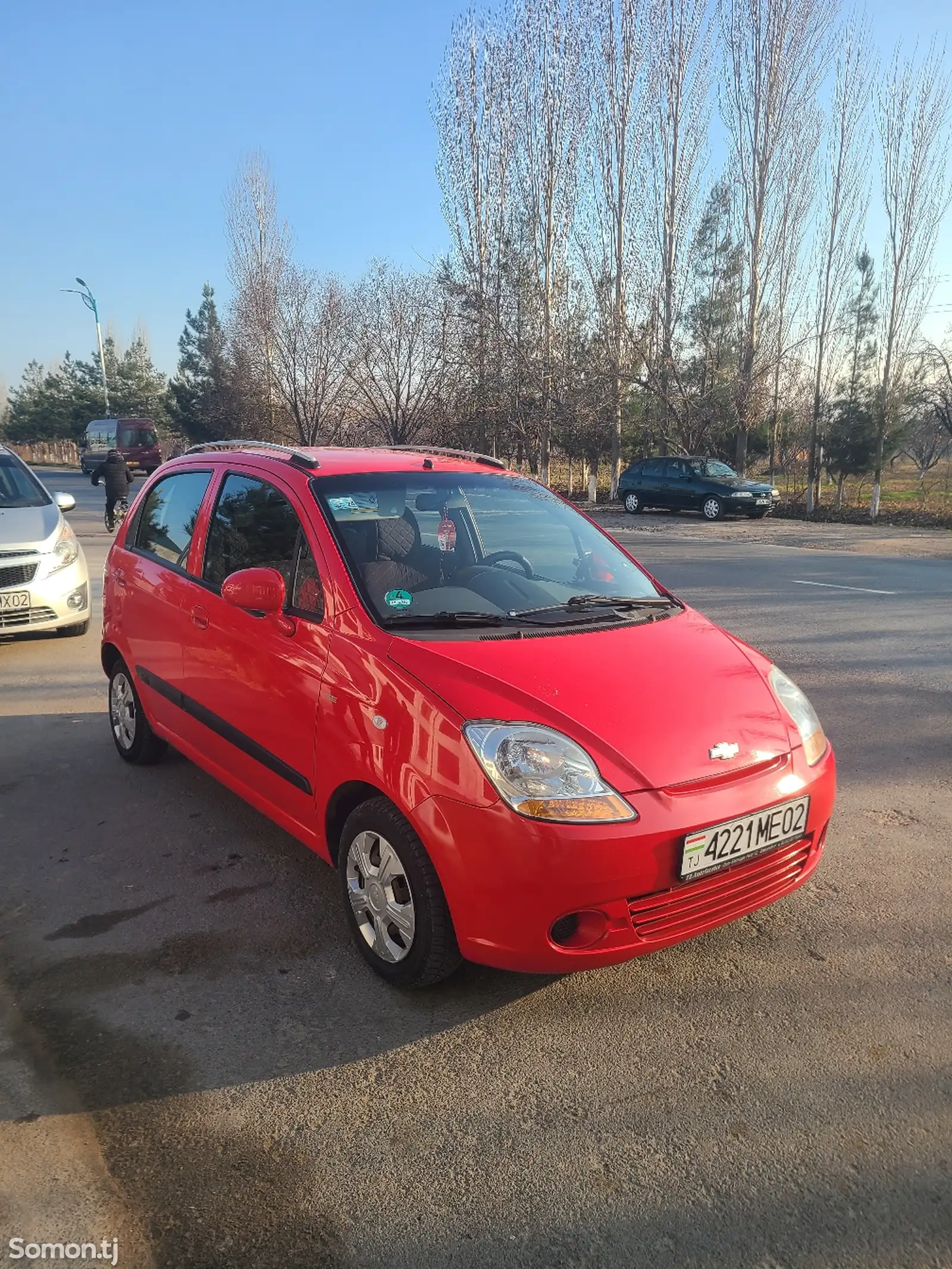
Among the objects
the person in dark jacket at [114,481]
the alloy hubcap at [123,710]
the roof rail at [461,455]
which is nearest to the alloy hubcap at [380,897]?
the roof rail at [461,455]

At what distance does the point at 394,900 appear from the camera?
9.66ft

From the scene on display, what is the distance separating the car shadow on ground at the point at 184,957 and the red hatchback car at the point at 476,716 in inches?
8.4

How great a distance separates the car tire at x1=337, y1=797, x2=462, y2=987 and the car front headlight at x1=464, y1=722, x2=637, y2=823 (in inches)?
14.6

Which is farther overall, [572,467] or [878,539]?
[572,467]

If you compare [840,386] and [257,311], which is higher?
[257,311]

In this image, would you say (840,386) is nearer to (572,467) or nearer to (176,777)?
(572,467)

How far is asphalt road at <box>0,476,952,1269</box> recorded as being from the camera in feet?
6.87

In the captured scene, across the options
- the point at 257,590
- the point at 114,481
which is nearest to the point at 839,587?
the point at 257,590

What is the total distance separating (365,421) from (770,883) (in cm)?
3603

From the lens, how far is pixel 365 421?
3734cm

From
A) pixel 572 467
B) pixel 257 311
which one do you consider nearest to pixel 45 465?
pixel 257 311

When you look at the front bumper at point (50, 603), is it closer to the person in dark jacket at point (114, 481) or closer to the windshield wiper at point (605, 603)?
the windshield wiper at point (605, 603)

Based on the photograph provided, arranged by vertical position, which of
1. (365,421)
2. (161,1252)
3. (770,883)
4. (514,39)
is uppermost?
(514,39)

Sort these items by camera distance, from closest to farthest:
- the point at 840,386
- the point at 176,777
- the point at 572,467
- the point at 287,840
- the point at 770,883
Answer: the point at 770,883
the point at 287,840
the point at 176,777
the point at 840,386
the point at 572,467
